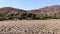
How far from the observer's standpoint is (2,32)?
559 inches

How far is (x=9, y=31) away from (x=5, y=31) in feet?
1.02

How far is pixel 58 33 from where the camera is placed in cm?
1434

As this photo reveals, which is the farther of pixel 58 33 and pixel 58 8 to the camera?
pixel 58 8

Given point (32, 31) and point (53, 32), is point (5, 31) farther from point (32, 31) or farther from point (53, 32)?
point (53, 32)

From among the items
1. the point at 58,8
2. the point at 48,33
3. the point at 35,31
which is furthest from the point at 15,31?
the point at 58,8

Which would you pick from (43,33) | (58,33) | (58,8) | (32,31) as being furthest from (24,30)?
(58,8)

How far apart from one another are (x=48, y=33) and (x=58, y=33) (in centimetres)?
79

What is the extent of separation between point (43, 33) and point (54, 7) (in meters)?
42.4

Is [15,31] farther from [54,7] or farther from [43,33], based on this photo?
[54,7]

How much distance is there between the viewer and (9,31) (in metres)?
14.5

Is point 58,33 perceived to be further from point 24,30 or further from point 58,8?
point 58,8

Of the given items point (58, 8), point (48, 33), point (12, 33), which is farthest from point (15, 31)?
point (58, 8)

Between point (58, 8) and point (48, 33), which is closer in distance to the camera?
point (48, 33)

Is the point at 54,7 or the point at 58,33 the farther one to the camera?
the point at 54,7
